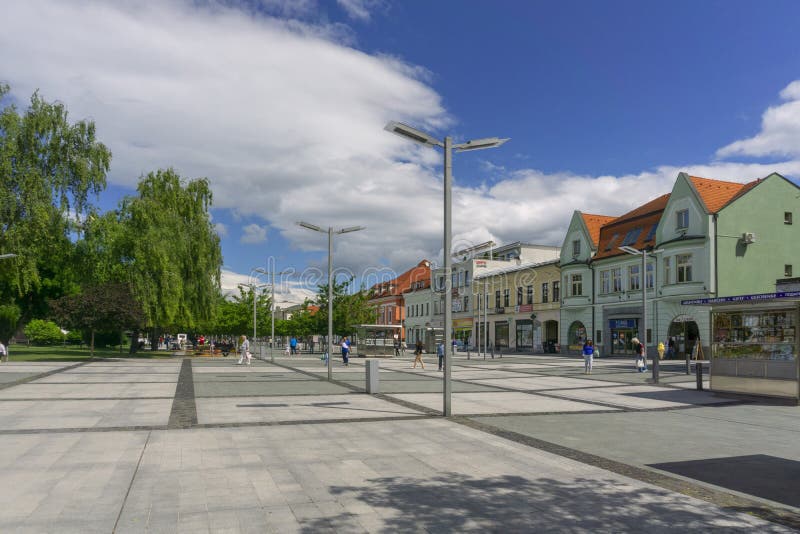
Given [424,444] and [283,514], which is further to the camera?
[424,444]

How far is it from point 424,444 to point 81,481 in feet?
16.2

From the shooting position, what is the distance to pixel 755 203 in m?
41.5

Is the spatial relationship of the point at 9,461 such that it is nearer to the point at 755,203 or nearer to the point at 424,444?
the point at 424,444

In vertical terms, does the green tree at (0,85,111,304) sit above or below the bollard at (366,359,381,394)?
above

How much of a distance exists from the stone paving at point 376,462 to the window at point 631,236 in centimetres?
3260

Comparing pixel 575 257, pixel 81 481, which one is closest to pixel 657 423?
pixel 81 481

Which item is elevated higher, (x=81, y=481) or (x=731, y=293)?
(x=731, y=293)

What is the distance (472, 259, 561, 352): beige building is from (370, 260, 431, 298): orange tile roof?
22.8 metres

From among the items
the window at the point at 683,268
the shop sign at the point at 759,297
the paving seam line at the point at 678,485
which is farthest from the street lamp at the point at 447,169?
the window at the point at 683,268

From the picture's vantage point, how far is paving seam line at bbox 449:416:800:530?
638 cm

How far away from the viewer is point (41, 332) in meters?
67.2

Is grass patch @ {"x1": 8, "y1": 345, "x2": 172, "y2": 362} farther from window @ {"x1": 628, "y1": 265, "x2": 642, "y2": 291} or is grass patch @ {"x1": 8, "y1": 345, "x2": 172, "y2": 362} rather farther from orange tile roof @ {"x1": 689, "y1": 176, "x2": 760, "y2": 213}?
orange tile roof @ {"x1": 689, "y1": 176, "x2": 760, "y2": 213}

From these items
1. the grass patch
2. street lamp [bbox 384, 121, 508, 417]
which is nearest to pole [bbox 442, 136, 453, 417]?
street lamp [bbox 384, 121, 508, 417]

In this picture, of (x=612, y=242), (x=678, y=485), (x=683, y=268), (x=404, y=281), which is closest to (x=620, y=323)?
(x=612, y=242)
